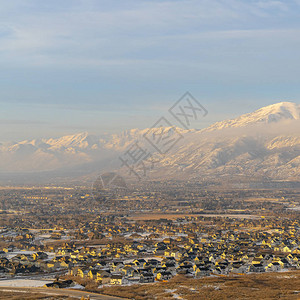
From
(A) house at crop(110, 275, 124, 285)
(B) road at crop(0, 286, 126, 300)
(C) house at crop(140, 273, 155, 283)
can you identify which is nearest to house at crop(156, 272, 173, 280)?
(C) house at crop(140, 273, 155, 283)

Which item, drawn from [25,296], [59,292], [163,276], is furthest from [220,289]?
[25,296]

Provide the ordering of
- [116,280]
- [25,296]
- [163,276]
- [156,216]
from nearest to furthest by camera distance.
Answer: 1. [25,296]
2. [116,280]
3. [163,276]
4. [156,216]

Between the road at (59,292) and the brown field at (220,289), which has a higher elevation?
the road at (59,292)

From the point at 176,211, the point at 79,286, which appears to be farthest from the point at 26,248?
the point at 176,211

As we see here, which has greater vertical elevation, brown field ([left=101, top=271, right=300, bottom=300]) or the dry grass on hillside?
the dry grass on hillside

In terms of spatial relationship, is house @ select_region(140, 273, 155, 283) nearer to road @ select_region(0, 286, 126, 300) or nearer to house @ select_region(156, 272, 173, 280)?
house @ select_region(156, 272, 173, 280)

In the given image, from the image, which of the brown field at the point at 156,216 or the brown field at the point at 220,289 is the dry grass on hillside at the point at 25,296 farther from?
the brown field at the point at 156,216

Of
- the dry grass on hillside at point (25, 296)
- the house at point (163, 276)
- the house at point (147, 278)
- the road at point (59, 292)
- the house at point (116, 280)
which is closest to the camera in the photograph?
the dry grass on hillside at point (25, 296)

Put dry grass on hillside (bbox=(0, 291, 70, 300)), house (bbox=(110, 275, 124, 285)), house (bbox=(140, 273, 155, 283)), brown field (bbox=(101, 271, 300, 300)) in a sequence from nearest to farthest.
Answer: dry grass on hillside (bbox=(0, 291, 70, 300)), brown field (bbox=(101, 271, 300, 300)), house (bbox=(110, 275, 124, 285)), house (bbox=(140, 273, 155, 283))

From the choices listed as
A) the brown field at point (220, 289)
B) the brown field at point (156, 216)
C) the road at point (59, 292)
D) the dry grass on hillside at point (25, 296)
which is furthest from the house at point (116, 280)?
the brown field at point (156, 216)

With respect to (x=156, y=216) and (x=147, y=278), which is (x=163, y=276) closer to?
(x=147, y=278)
